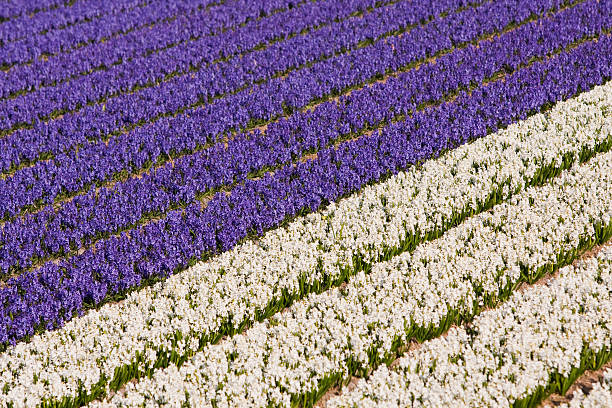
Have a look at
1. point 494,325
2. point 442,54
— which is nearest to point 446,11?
point 442,54

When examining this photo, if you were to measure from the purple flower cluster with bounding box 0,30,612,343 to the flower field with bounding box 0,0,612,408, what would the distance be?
46 millimetres

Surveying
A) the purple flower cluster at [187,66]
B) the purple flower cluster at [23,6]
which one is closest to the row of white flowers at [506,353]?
the purple flower cluster at [187,66]

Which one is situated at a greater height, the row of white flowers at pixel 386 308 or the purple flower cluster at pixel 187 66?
the purple flower cluster at pixel 187 66

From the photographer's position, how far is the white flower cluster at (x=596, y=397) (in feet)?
19.7

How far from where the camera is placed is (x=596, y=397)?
6059 mm

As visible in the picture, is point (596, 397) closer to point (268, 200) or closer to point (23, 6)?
point (268, 200)

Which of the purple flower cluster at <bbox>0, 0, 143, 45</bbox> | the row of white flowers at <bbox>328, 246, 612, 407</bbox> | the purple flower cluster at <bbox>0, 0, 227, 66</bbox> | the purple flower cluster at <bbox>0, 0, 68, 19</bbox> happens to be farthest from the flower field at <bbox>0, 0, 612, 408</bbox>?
the purple flower cluster at <bbox>0, 0, 68, 19</bbox>

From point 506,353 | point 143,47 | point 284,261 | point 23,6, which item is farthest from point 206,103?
point 23,6

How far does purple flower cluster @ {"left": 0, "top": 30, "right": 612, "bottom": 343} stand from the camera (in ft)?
28.7

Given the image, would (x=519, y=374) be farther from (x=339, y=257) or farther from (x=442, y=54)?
(x=442, y=54)

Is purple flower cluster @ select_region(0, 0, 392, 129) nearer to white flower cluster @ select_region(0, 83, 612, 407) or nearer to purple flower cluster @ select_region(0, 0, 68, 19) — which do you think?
white flower cluster @ select_region(0, 83, 612, 407)

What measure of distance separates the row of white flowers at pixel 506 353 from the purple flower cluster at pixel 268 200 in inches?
148

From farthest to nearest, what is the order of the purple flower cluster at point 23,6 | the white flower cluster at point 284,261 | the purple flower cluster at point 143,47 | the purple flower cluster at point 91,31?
the purple flower cluster at point 23,6, the purple flower cluster at point 91,31, the purple flower cluster at point 143,47, the white flower cluster at point 284,261

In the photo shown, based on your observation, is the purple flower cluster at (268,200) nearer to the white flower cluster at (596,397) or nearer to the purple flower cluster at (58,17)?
the white flower cluster at (596,397)
